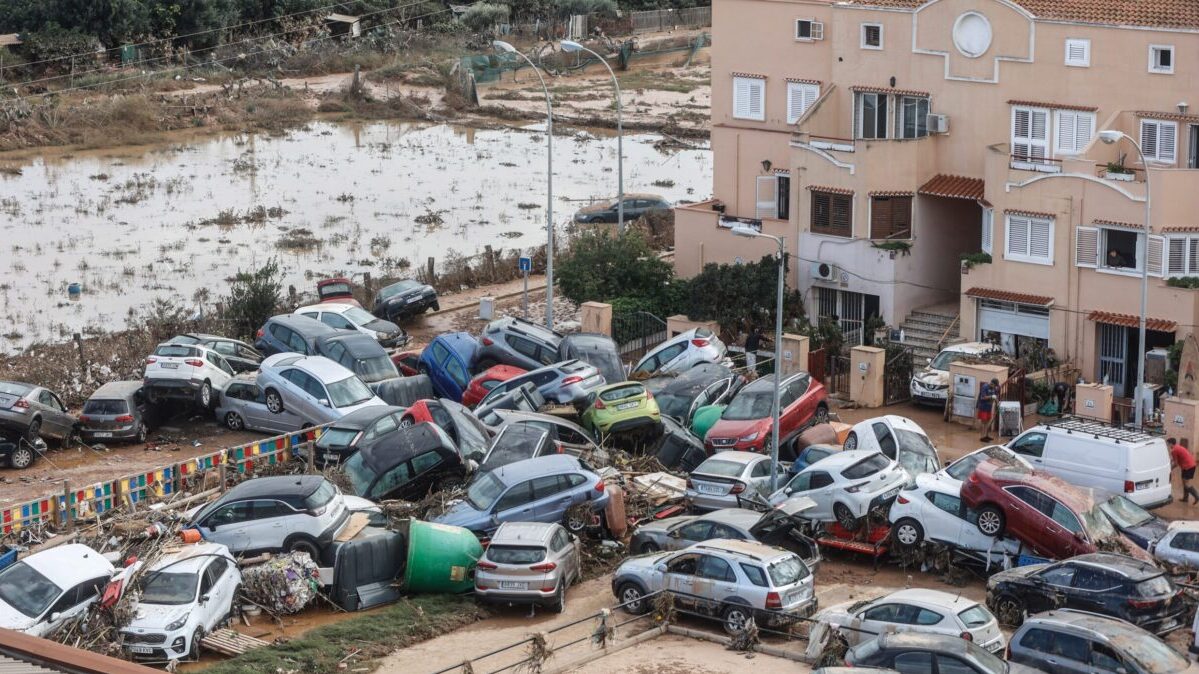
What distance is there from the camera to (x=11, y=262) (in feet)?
171

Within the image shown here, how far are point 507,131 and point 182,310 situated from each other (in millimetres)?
34692

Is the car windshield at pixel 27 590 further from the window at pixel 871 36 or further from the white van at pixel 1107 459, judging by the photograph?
the window at pixel 871 36

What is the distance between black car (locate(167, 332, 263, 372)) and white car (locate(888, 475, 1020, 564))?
15853mm

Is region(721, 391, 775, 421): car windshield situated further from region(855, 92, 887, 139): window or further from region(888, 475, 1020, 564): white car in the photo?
region(855, 92, 887, 139): window

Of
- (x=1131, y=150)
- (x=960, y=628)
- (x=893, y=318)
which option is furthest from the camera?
(x=893, y=318)

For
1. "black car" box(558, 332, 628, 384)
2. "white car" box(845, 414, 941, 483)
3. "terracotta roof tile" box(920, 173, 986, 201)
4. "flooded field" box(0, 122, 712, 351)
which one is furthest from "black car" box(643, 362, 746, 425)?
"flooded field" box(0, 122, 712, 351)

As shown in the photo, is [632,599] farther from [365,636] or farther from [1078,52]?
[1078,52]

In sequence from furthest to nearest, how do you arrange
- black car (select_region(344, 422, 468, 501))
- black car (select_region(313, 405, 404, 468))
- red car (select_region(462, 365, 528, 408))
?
red car (select_region(462, 365, 528, 408))
black car (select_region(313, 405, 404, 468))
black car (select_region(344, 422, 468, 501))

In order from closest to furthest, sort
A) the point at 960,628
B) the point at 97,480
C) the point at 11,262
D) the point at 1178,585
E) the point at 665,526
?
1. the point at 960,628
2. the point at 1178,585
3. the point at 665,526
4. the point at 97,480
5. the point at 11,262

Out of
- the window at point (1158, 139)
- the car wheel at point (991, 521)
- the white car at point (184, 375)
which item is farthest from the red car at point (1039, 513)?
the white car at point (184, 375)

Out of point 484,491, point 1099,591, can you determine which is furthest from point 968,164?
point 1099,591

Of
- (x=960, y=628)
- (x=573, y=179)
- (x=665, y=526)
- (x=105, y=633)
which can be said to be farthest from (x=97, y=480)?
(x=573, y=179)

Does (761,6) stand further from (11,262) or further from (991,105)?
(11,262)

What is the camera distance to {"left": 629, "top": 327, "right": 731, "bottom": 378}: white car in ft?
126
